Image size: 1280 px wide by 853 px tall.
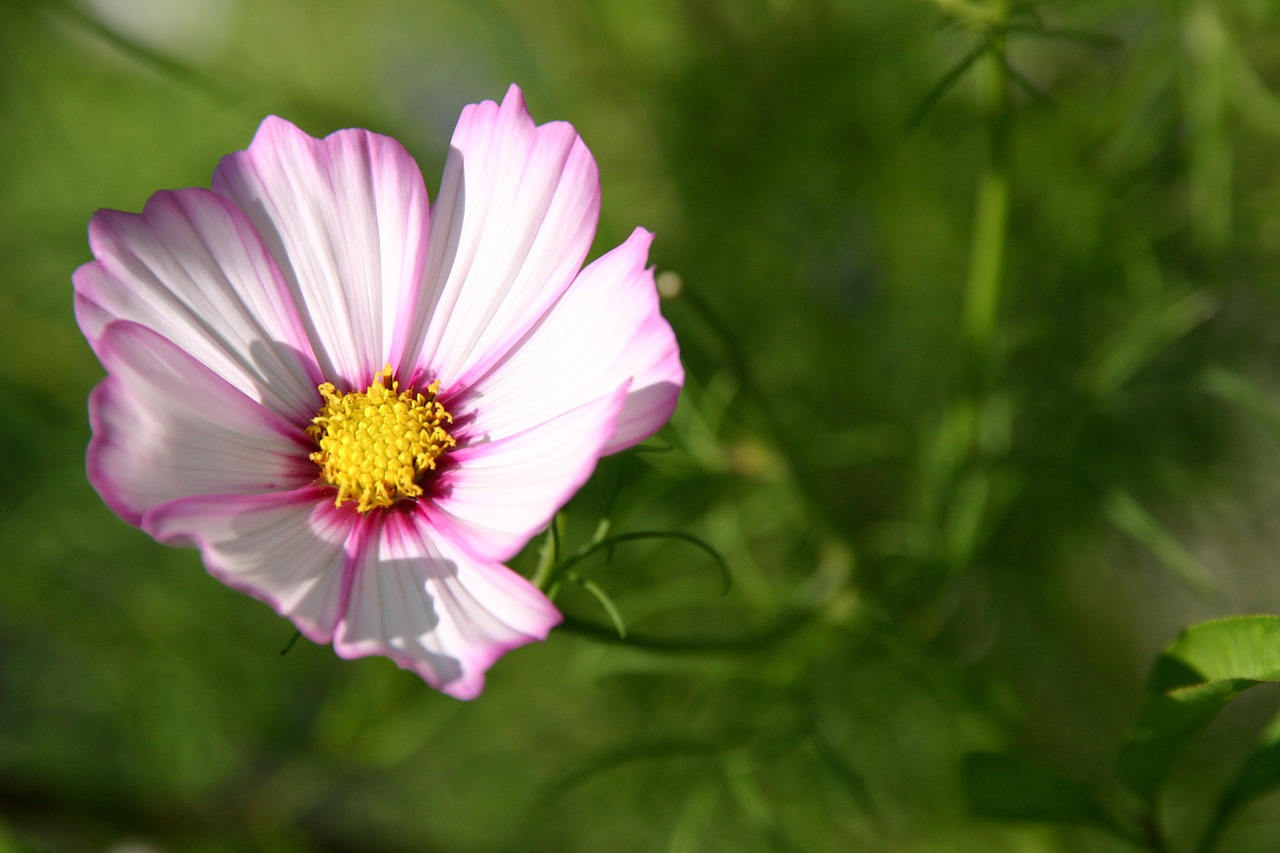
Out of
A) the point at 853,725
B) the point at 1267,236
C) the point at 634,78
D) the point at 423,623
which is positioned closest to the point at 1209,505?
the point at 1267,236

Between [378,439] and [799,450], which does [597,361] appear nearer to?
[378,439]

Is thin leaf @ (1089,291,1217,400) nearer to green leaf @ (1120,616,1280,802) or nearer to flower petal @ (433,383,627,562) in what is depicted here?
green leaf @ (1120,616,1280,802)

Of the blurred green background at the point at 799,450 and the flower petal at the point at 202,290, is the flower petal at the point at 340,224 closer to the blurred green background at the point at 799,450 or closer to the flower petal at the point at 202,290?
A: the flower petal at the point at 202,290

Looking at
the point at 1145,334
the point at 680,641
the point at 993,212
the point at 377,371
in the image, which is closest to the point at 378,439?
the point at 377,371

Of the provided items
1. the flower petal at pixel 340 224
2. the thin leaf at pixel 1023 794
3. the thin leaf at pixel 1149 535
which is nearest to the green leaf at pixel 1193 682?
the thin leaf at pixel 1023 794

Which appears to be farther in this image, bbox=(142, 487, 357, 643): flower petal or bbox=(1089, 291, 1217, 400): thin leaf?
bbox=(1089, 291, 1217, 400): thin leaf

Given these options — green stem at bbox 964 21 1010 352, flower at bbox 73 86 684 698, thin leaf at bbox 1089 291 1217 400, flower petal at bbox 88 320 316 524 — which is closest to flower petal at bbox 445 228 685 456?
flower at bbox 73 86 684 698
